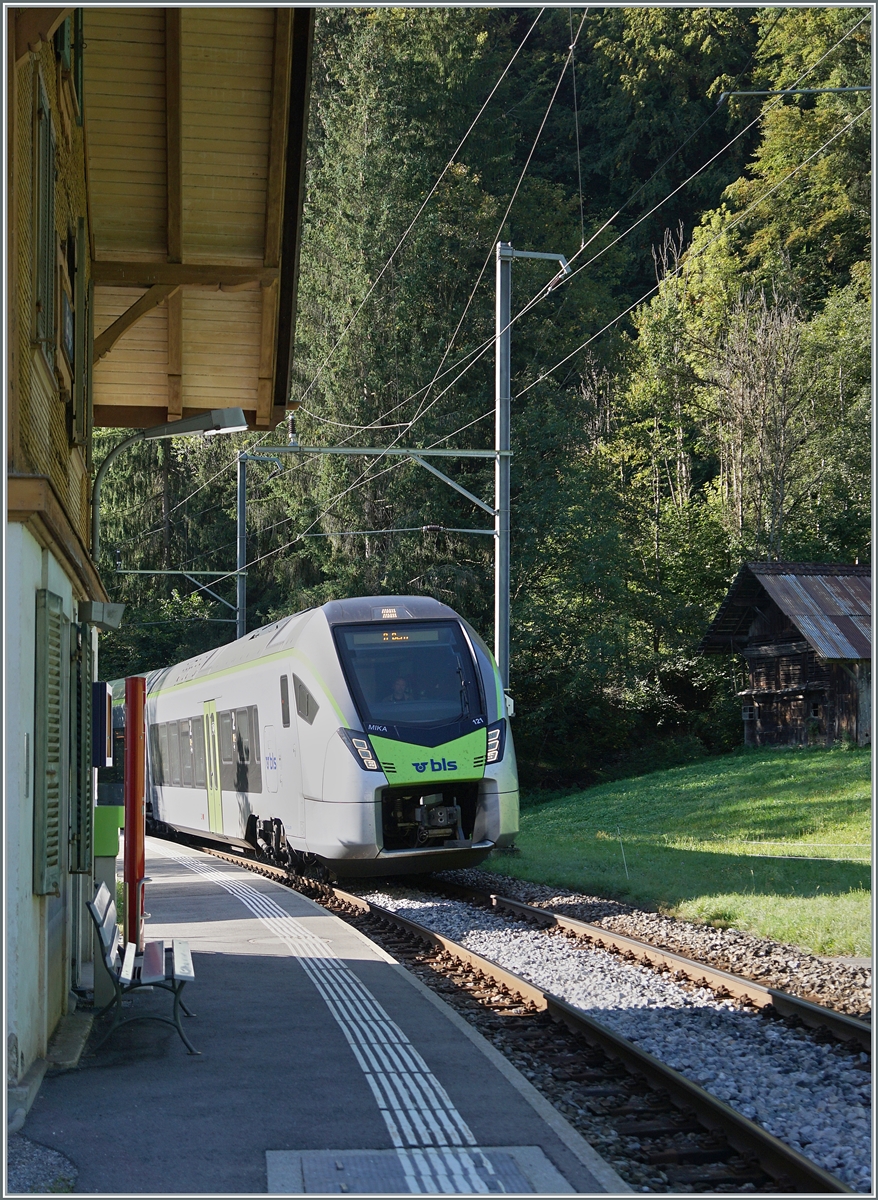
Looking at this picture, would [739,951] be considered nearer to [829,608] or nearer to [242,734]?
[242,734]

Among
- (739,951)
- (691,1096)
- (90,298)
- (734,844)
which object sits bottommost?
(734,844)

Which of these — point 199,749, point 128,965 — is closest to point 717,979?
point 128,965

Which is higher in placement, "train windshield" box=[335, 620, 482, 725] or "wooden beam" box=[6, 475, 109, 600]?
"wooden beam" box=[6, 475, 109, 600]

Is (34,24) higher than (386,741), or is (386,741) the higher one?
(34,24)

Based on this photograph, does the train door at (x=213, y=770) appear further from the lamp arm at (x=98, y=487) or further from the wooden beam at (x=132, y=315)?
the wooden beam at (x=132, y=315)

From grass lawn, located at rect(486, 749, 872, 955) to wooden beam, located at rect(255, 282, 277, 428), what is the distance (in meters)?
6.20

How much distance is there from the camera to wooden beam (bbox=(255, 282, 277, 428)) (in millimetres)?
12688

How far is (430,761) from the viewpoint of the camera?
45.8 feet

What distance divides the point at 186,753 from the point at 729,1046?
637 inches

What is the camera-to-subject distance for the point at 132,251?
39.0 ft

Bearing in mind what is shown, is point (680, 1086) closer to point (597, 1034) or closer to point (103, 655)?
point (597, 1034)

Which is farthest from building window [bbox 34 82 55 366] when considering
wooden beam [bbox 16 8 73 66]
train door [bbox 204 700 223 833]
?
train door [bbox 204 700 223 833]

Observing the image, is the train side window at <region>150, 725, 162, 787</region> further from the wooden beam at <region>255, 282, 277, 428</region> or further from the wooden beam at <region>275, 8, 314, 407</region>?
the wooden beam at <region>275, 8, 314, 407</region>

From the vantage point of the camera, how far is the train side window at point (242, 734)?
17641mm
